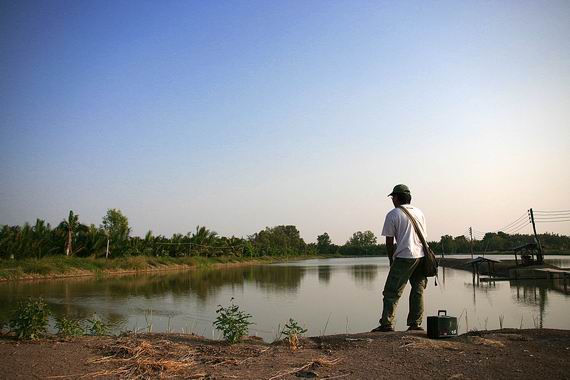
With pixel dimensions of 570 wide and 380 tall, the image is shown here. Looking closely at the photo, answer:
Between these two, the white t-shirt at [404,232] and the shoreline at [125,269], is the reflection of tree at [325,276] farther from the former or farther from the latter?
the white t-shirt at [404,232]

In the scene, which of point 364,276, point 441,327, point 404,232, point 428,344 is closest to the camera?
point 428,344

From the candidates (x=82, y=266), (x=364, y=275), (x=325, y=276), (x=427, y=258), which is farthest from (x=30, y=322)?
(x=82, y=266)

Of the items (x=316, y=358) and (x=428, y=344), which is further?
(x=428, y=344)

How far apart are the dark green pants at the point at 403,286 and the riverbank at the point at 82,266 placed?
23474 mm

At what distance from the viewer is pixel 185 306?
12680 mm

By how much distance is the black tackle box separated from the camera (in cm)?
394

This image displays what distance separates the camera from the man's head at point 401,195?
15.8 feet

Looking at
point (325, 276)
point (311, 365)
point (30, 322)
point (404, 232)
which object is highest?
point (404, 232)

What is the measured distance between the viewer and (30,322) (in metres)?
4.43

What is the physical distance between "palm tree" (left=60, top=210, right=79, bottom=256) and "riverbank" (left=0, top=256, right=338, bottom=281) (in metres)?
1.80

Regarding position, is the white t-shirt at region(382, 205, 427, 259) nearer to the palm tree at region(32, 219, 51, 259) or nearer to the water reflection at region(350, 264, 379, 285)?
the water reflection at region(350, 264, 379, 285)

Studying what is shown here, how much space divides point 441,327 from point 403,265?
2.49 ft

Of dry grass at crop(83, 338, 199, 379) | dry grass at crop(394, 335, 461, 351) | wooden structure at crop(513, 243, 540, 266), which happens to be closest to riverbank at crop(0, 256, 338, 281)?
dry grass at crop(83, 338, 199, 379)

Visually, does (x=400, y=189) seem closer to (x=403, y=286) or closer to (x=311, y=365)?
(x=403, y=286)
